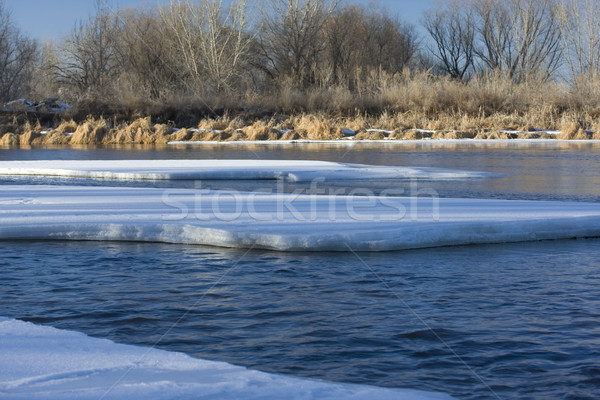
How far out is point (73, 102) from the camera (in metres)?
30.3

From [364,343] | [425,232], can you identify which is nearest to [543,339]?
[364,343]

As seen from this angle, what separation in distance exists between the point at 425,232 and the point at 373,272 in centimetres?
94

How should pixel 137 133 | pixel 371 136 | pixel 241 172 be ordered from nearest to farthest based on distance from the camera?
pixel 241 172
pixel 371 136
pixel 137 133

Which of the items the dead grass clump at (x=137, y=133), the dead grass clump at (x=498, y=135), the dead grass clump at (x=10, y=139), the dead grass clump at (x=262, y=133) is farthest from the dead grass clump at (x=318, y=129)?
the dead grass clump at (x=10, y=139)

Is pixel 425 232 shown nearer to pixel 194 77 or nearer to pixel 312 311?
pixel 312 311

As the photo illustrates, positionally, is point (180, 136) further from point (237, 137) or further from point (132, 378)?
point (132, 378)

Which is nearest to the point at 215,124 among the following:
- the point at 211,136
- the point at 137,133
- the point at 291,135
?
the point at 211,136

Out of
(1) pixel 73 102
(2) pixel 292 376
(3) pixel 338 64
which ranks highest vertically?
(3) pixel 338 64

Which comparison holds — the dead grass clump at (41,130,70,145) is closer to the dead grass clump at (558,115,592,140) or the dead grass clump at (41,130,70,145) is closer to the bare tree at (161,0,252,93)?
the bare tree at (161,0,252,93)

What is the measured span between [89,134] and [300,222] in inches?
841

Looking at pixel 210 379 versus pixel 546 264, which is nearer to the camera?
pixel 210 379

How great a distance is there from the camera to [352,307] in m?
4.18

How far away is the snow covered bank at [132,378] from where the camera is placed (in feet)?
9.04

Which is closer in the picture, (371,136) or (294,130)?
(371,136)
